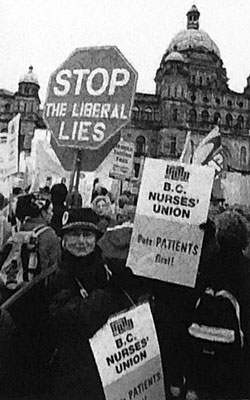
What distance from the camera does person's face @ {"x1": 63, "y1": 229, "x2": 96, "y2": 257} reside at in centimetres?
381

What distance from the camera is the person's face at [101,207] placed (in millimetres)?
3895

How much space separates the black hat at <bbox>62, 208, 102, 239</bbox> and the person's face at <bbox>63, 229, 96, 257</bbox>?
4 cm

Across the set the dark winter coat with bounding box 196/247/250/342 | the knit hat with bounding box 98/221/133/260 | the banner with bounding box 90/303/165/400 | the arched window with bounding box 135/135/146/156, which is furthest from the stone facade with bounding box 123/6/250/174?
the banner with bounding box 90/303/165/400

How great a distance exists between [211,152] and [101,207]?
31.7 inches

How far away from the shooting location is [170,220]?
12.6ft

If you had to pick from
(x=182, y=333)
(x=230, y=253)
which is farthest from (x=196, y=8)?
(x=182, y=333)

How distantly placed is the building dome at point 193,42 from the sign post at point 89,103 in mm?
353

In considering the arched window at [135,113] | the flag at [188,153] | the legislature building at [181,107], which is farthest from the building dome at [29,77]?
the flag at [188,153]

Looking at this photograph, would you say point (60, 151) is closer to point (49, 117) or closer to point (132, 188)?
point (49, 117)

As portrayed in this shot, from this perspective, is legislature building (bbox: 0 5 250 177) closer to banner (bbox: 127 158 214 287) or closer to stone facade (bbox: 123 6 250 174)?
stone facade (bbox: 123 6 250 174)

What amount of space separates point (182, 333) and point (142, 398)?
47cm

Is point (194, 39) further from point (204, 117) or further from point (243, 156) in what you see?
point (243, 156)

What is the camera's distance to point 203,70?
4164 millimetres

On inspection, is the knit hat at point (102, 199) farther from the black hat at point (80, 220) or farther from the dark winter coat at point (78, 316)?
the dark winter coat at point (78, 316)
